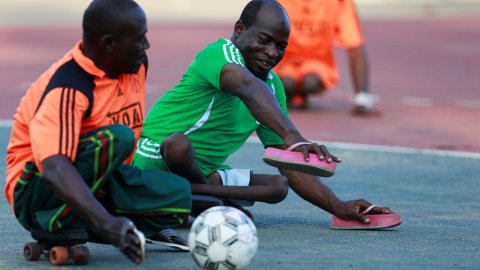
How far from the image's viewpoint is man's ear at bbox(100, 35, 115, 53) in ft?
12.1

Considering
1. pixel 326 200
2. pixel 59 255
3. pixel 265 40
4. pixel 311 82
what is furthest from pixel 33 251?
pixel 311 82

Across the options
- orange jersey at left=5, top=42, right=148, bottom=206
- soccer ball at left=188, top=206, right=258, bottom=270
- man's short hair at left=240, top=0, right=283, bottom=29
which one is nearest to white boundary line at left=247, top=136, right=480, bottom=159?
man's short hair at left=240, top=0, right=283, bottom=29

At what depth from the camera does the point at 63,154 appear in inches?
137

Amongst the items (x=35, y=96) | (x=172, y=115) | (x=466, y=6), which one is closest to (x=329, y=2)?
(x=172, y=115)

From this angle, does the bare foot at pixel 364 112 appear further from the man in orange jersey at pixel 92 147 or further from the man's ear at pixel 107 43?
the man's ear at pixel 107 43

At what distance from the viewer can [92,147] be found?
359 cm

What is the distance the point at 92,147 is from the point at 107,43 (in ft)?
1.48

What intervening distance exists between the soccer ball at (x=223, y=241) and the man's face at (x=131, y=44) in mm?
721

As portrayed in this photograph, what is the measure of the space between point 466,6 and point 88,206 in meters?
21.8

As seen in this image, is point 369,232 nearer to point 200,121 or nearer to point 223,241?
point 200,121

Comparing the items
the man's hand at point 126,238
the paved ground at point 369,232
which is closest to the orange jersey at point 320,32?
the paved ground at point 369,232

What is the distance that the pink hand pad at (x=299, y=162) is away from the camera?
375cm

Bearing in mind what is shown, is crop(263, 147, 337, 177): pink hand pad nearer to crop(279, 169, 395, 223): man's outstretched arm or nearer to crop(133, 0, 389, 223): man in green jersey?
crop(133, 0, 389, 223): man in green jersey

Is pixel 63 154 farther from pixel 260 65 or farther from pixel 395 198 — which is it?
pixel 395 198
